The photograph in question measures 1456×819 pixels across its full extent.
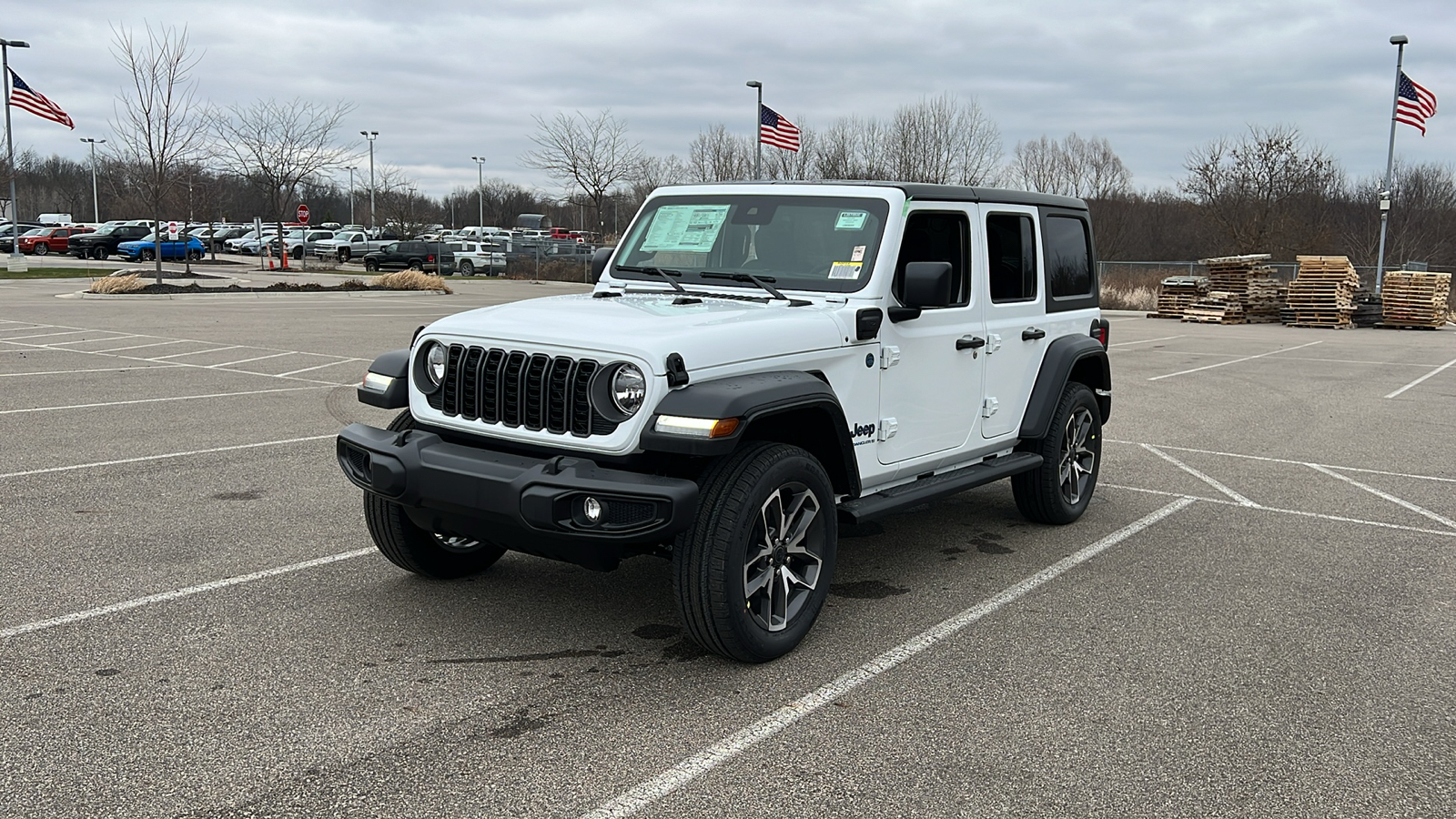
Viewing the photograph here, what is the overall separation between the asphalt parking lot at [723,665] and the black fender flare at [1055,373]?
0.69 metres

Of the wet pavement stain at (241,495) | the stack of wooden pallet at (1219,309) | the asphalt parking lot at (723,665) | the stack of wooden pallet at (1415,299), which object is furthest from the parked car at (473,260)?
the wet pavement stain at (241,495)

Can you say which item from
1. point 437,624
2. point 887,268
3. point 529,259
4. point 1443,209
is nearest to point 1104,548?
point 887,268

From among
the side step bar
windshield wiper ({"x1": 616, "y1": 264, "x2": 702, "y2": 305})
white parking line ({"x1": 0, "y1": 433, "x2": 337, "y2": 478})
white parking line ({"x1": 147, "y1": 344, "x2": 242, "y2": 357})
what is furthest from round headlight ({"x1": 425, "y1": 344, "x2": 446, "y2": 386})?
white parking line ({"x1": 147, "y1": 344, "x2": 242, "y2": 357})

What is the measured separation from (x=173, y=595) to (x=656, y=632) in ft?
7.28

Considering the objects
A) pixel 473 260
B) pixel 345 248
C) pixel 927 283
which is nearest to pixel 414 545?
pixel 927 283

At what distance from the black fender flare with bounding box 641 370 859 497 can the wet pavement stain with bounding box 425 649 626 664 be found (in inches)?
39.4

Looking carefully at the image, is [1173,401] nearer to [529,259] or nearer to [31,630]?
[31,630]

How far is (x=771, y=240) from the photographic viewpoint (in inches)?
219

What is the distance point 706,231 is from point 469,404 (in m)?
1.73

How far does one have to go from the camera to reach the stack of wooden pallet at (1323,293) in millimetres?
29062

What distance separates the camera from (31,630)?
470cm

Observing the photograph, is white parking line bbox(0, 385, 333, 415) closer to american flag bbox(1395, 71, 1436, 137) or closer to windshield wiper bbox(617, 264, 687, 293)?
windshield wiper bbox(617, 264, 687, 293)

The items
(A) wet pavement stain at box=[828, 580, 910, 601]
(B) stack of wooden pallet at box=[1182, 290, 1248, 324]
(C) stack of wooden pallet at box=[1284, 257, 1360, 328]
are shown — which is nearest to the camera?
(A) wet pavement stain at box=[828, 580, 910, 601]

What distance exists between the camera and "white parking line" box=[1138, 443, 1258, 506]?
791cm
